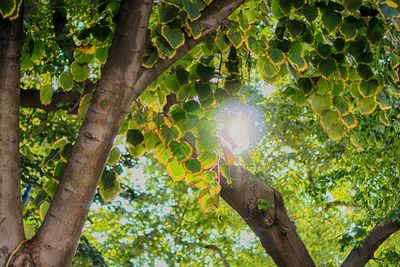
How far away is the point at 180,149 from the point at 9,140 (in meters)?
0.74

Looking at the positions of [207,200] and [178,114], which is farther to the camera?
[207,200]

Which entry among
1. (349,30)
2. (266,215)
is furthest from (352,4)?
(266,215)

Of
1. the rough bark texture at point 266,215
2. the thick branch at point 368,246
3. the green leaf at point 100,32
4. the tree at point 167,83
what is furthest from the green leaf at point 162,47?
the thick branch at point 368,246

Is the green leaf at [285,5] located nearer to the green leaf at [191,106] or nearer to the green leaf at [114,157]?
the green leaf at [191,106]

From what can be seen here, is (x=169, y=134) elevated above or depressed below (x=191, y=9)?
below

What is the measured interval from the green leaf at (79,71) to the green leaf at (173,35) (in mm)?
648

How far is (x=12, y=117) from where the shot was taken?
2.60 meters

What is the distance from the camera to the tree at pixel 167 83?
8.23ft

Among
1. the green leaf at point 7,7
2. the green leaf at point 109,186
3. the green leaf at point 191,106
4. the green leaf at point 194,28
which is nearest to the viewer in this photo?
the green leaf at point 7,7

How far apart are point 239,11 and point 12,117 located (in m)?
1.31

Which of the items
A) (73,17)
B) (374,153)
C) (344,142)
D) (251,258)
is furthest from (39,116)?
(251,258)

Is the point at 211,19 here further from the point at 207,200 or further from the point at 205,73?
the point at 207,200

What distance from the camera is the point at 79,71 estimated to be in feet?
10.8

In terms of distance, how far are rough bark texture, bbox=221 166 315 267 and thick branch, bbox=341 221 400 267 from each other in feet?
5.50
